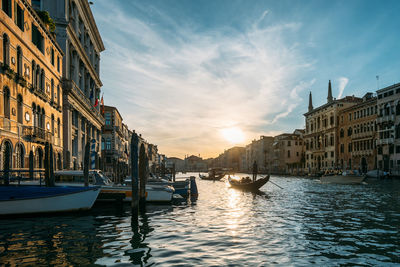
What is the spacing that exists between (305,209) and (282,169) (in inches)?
3114

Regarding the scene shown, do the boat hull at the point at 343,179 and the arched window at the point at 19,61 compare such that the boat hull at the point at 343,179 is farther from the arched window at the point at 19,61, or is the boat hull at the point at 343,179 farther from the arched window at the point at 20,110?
the arched window at the point at 19,61

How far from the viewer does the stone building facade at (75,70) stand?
25.2m

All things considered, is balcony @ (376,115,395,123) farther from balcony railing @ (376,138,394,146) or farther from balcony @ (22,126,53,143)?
balcony @ (22,126,53,143)

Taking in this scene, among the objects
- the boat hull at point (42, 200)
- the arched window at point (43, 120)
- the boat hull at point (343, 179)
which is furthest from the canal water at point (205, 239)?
the boat hull at point (343, 179)

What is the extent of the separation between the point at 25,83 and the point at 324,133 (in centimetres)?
6277

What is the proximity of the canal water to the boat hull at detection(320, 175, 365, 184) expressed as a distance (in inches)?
968

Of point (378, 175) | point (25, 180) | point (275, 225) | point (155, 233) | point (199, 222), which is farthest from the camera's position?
point (378, 175)

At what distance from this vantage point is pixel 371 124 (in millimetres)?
52938

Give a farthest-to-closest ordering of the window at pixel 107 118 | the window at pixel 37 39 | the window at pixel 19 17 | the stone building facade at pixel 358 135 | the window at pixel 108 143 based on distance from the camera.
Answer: the stone building facade at pixel 358 135 → the window at pixel 107 118 → the window at pixel 108 143 → the window at pixel 37 39 → the window at pixel 19 17

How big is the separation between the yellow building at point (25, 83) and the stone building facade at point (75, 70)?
8.51 feet

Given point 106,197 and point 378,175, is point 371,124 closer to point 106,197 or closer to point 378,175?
point 378,175

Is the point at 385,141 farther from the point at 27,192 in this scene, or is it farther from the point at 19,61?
the point at 27,192

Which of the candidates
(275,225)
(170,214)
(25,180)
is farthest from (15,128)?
(275,225)

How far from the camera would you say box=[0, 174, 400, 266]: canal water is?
706 cm
